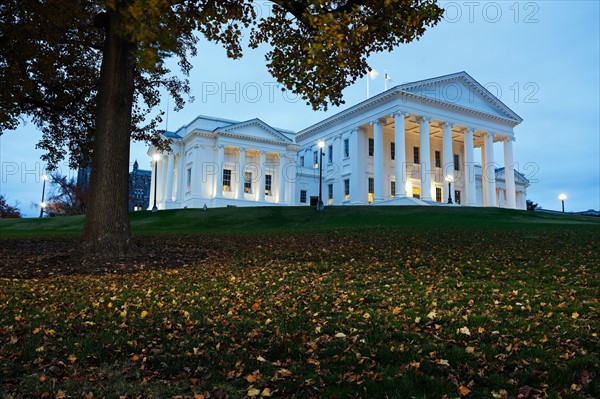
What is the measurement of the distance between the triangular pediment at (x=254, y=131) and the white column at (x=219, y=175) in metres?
2.18

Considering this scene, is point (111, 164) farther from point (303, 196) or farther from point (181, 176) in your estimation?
point (303, 196)

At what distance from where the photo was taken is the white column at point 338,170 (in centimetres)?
5547

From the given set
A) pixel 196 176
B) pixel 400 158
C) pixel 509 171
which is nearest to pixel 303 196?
pixel 196 176

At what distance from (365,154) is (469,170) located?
12709 mm

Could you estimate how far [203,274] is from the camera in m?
10.3

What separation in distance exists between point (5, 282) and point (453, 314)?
8936 mm

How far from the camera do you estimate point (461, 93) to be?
5131 centimetres

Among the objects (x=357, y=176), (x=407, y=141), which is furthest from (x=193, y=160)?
(x=407, y=141)

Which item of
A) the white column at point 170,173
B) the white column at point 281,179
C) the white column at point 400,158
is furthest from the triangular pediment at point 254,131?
the white column at point 400,158

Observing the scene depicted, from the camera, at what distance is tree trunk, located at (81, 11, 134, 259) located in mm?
11352

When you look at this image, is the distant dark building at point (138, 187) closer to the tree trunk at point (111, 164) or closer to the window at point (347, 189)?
the window at point (347, 189)

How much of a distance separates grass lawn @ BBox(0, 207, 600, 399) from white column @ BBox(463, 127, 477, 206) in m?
41.5

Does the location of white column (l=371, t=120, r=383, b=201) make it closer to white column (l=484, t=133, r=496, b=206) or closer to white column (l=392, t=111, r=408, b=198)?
white column (l=392, t=111, r=408, b=198)

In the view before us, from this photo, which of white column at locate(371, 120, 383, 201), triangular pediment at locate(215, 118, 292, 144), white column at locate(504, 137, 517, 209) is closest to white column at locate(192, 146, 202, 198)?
triangular pediment at locate(215, 118, 292, 144)
